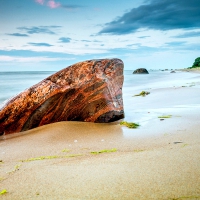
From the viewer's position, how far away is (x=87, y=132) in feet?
13.0

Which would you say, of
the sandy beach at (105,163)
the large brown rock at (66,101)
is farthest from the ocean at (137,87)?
the sandy beach at (105,163)

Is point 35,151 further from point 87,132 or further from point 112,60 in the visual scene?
point 112,60

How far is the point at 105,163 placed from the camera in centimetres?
241

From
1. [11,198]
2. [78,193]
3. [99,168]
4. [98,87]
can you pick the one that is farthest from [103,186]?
[98,87]

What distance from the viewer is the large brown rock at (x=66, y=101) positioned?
14.9ft

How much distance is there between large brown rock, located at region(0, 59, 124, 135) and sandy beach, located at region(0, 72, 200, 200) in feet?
1.75

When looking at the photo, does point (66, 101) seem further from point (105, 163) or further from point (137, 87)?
point (137, 87)

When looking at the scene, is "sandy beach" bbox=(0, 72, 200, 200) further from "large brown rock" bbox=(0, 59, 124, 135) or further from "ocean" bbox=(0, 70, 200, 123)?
"ocean" bbox=(0, 70, 200, 123)

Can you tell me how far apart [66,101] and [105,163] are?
246 centimetres

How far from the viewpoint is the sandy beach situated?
5.87 ft

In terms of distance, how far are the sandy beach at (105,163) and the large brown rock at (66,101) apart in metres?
0.53

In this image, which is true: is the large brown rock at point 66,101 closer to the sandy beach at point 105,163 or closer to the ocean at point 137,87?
the sandy beach at point 105,163

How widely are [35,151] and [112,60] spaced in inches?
111

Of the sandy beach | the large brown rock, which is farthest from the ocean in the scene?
the sandy beach
